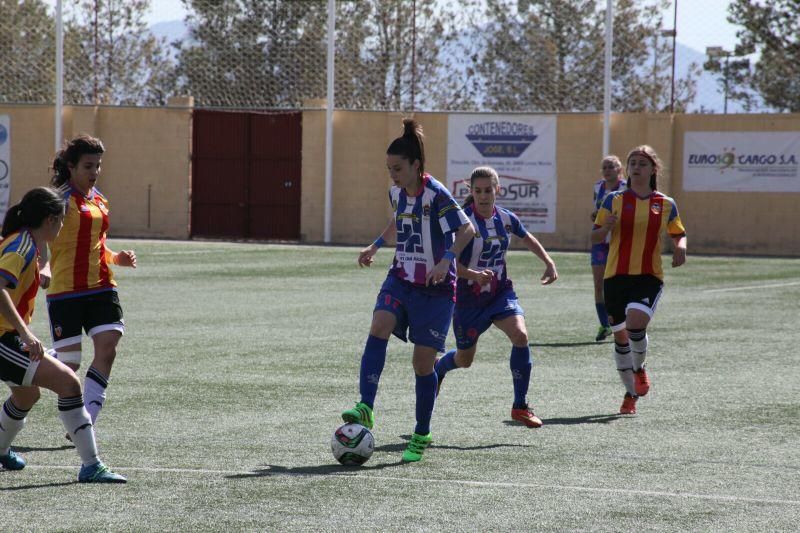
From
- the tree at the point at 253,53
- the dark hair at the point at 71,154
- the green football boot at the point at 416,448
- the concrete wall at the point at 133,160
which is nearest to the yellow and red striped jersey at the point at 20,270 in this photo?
the dark hair at the point at 71,154

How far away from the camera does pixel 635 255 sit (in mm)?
9547

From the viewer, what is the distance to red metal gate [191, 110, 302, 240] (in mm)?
34188

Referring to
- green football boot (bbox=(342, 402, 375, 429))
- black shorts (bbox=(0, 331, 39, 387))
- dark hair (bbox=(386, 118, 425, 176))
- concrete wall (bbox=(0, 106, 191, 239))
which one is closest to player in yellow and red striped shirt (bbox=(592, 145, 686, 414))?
dark hair (bbox=(386, 118, 425, 176))

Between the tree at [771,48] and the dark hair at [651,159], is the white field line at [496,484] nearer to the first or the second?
the dark hair at [651,159]

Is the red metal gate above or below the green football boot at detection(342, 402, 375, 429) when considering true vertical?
above

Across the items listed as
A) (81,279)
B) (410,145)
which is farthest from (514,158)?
(81,279)

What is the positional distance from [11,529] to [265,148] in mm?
29143

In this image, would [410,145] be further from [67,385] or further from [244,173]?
[244,173]

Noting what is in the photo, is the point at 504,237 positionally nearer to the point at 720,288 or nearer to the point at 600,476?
the point at 600,476

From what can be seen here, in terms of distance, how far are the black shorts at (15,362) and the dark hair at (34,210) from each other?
542 millimetres

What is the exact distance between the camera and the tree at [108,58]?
116 feet

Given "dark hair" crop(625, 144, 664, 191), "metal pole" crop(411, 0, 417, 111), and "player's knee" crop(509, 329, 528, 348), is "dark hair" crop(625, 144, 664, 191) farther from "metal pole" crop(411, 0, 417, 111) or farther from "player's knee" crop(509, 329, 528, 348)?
"metal pole" crop(411, 0, 417, 111)

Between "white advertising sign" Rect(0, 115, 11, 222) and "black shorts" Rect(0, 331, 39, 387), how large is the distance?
29524 mm

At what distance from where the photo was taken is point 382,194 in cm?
3328
